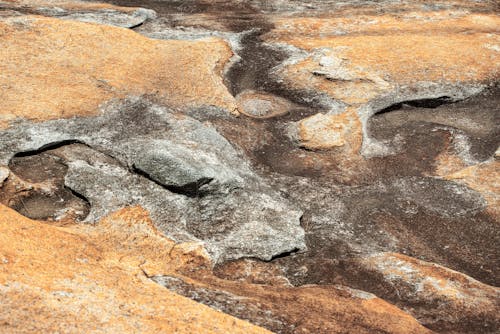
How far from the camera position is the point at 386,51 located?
79.0 feet

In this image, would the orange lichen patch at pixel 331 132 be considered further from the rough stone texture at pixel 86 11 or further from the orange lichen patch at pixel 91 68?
the rough stone texture at pixel 86 11

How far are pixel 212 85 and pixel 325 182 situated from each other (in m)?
5.94

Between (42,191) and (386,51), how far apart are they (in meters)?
14.9

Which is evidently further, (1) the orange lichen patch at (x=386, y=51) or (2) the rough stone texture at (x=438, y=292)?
(1) the orange lichen patch at (x=386, y=51)

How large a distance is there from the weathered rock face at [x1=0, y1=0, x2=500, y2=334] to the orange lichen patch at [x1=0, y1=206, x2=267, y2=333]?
4 cm

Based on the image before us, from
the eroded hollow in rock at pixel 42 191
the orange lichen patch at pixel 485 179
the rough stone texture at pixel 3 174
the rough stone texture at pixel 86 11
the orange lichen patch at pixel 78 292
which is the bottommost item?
the orange lichen patch at pixel 485 179

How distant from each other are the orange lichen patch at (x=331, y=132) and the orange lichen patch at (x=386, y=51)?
1284 millimetres

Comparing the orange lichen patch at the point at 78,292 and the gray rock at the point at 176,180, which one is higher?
the orange lichen patch at the point at 78,292

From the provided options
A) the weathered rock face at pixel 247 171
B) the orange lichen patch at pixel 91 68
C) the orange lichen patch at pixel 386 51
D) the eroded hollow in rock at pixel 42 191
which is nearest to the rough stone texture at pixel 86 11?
the weathered rock face at pixel 247 171

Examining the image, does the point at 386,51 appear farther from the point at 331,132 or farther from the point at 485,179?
the point at 485,179

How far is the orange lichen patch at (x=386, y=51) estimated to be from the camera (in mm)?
22281

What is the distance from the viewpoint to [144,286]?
431 inches

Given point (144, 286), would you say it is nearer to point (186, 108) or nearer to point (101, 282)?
point (101, 282)

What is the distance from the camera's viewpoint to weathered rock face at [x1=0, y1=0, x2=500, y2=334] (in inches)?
435
